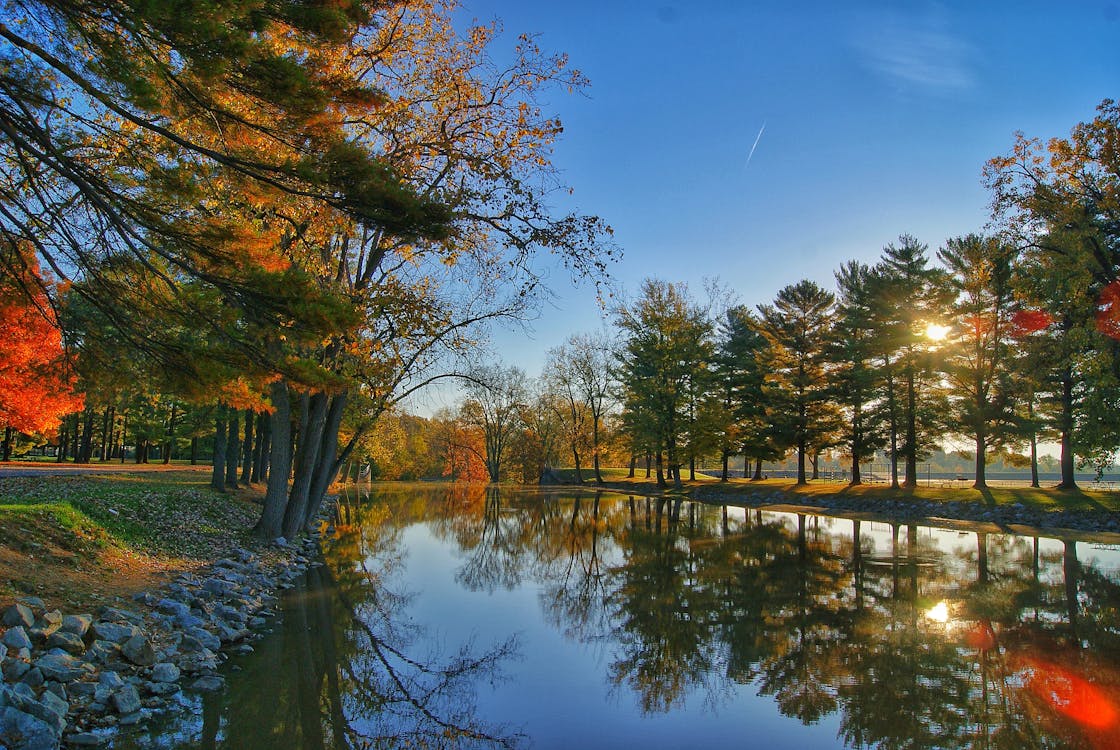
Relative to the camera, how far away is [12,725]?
4828 millimetres

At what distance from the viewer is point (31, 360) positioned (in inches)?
443

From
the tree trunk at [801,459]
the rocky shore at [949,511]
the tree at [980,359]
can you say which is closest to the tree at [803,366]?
the tree trunk at [801,459]

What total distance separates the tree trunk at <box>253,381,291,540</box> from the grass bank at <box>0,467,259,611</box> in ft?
1.88

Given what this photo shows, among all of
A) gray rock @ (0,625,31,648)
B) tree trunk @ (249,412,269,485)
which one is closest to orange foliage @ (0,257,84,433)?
gray rock @ (0,625,31,648)

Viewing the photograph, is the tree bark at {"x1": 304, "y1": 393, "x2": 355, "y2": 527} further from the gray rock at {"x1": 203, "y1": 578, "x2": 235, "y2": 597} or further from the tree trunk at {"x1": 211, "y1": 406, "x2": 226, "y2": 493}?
the tree trunk at {"x1": 211, "y1": 406, "x2": 226, "y2": 493}

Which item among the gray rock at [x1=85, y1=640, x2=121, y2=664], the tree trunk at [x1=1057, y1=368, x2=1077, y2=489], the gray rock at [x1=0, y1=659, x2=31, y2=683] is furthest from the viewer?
the tree trunk at [x1=1057, y1=368, x2=1077, y2=489]

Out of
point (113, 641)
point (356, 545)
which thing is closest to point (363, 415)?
point (356, 545)

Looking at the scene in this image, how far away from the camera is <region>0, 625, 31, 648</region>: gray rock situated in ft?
19.0

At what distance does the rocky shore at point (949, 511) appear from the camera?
22750 mm

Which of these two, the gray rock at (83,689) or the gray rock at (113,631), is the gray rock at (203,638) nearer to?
the gray rock at (113,631)

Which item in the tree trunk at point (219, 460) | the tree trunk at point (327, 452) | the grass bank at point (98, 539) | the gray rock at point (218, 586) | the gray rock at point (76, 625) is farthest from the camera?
the tree trunk at point (219, 460)

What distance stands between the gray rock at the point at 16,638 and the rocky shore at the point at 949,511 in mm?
27220

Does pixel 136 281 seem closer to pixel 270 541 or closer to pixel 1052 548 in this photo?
pixel 270 541

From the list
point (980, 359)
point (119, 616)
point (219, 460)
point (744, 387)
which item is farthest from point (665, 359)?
point (119, 616)
